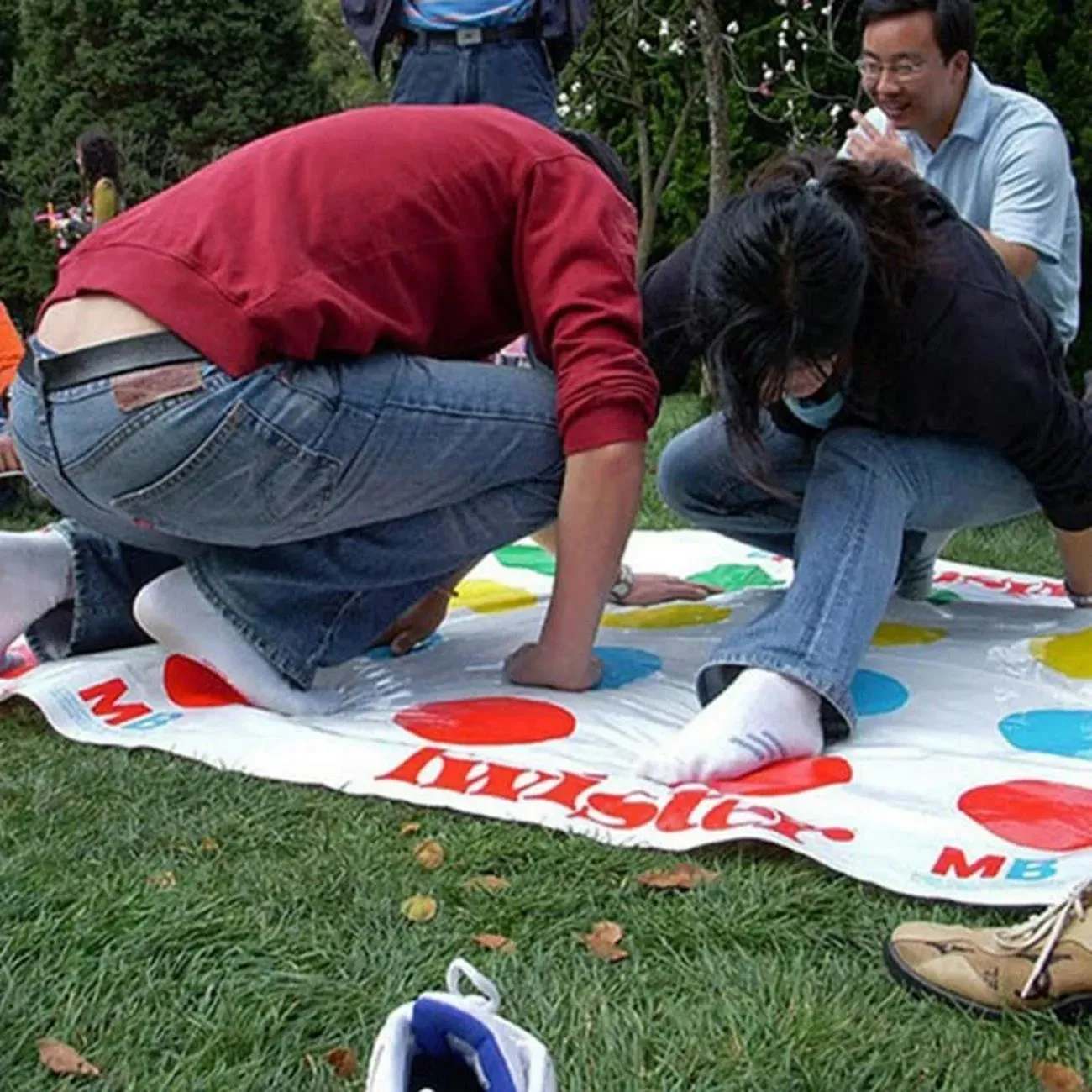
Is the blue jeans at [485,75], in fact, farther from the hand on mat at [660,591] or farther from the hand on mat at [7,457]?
the hand on mat at [7,457]

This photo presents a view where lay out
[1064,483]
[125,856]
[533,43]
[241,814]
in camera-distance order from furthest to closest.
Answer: [533,43]
[1064,483]
[241,814]
[125,856]

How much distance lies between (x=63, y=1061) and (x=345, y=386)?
1033 millimetres

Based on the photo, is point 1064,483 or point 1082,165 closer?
point 1064,483

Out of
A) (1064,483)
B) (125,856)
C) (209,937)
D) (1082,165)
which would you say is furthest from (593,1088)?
(1082,165)

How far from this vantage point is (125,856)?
167 centimetres

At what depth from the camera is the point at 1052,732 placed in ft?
7.07

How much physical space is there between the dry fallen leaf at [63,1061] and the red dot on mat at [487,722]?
34.9 inches

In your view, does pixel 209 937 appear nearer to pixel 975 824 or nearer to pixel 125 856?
pixel 125 856

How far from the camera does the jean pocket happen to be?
1993 millimetres

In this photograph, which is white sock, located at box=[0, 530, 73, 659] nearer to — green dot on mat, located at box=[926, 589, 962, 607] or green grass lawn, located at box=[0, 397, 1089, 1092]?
green grass lawn, located at box=[0, 397, 1089, 1092]

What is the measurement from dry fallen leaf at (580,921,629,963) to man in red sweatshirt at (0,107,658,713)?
750 millimetres

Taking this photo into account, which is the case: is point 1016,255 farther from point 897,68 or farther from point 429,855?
point 429,855

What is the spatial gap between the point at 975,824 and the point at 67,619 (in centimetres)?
153

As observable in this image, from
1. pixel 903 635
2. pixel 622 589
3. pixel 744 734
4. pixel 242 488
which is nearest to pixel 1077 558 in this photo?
pixel 903 635
